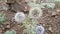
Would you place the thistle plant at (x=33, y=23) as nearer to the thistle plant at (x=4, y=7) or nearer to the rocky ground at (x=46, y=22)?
the rocky ground at (x=46, y=22)

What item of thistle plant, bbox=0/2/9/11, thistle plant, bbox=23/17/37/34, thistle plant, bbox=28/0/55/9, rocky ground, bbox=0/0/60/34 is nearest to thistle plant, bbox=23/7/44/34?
thistle plant, bbox=23/17/37/34

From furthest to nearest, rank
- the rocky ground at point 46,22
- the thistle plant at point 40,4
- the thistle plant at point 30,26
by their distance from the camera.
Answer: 1. the thistle plant at point 40,4
2. the rocky ground at point 46,22
3. the thistle plant at point 30,26

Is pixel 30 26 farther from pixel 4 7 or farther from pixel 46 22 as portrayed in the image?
pixel 4 7

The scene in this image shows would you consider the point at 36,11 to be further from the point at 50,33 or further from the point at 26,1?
the point at 26,1

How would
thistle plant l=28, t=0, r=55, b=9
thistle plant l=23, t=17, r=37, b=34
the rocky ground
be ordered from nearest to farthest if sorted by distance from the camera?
thistle plant l=23, t=17, r=37, b=34
the rocky ground
thistle plant l=28, t=0, r=55, b=9

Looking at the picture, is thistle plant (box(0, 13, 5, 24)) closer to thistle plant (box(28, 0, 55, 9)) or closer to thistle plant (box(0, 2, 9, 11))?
thistle plant (box(0, 2, 9, 11))

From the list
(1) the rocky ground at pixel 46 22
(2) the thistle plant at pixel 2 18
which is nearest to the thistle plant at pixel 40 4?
(1) the rocky ground at pixel 46 22

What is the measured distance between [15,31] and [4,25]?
9.1 inches

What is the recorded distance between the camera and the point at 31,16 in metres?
2.51

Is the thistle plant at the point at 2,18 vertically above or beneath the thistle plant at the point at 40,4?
beneath

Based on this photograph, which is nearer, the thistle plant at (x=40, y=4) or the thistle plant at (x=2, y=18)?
the thistle plant at (x=2, y=18)

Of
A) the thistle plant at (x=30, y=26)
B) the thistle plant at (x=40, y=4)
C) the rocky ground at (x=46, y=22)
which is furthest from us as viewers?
the thistle plant at (x=40, y=4)

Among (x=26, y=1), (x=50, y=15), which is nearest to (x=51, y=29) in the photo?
(x=50, y=15)

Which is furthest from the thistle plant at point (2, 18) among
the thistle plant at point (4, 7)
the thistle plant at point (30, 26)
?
the thistle plant at point (30, 26)
